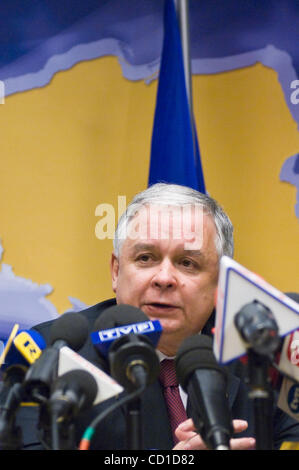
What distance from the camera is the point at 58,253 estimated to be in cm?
307

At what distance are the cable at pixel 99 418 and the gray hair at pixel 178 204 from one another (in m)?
1.22

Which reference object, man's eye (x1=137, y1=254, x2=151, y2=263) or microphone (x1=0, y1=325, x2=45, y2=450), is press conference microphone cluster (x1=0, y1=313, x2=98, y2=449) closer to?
microphone (x1=0, y1=325, x2=45, y2=450)

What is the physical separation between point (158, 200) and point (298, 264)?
3.27ft

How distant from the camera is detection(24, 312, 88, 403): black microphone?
115cm

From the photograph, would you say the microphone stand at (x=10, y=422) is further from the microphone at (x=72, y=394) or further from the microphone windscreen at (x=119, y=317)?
the microphone windscreen at (x=119, y=317)

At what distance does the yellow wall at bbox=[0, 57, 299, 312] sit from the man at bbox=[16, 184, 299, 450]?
0.72 metres

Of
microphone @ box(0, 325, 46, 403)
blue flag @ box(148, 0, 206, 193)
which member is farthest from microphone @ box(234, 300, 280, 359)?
A: blue flag @ box(148, 0, 206, 193)

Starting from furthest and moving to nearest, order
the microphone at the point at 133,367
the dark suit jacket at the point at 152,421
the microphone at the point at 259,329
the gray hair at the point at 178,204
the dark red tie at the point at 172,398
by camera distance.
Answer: the gray hair at the point at 178,204 → the dark red tie at the point at 172,398 → the dark suit jacket at the point at 152,421 → the microphone at the point at 133,367 → the microphone at the point at 259,329

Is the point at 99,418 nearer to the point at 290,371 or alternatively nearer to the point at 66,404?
the point at 66,404

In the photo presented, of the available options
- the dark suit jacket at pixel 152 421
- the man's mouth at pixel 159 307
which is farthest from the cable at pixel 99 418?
the man's mouth at pixel 159 307

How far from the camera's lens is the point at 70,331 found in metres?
1.36

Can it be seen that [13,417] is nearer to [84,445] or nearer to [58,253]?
[84,445]

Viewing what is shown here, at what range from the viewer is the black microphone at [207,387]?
107cm

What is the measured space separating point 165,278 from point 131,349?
0.96 meters
